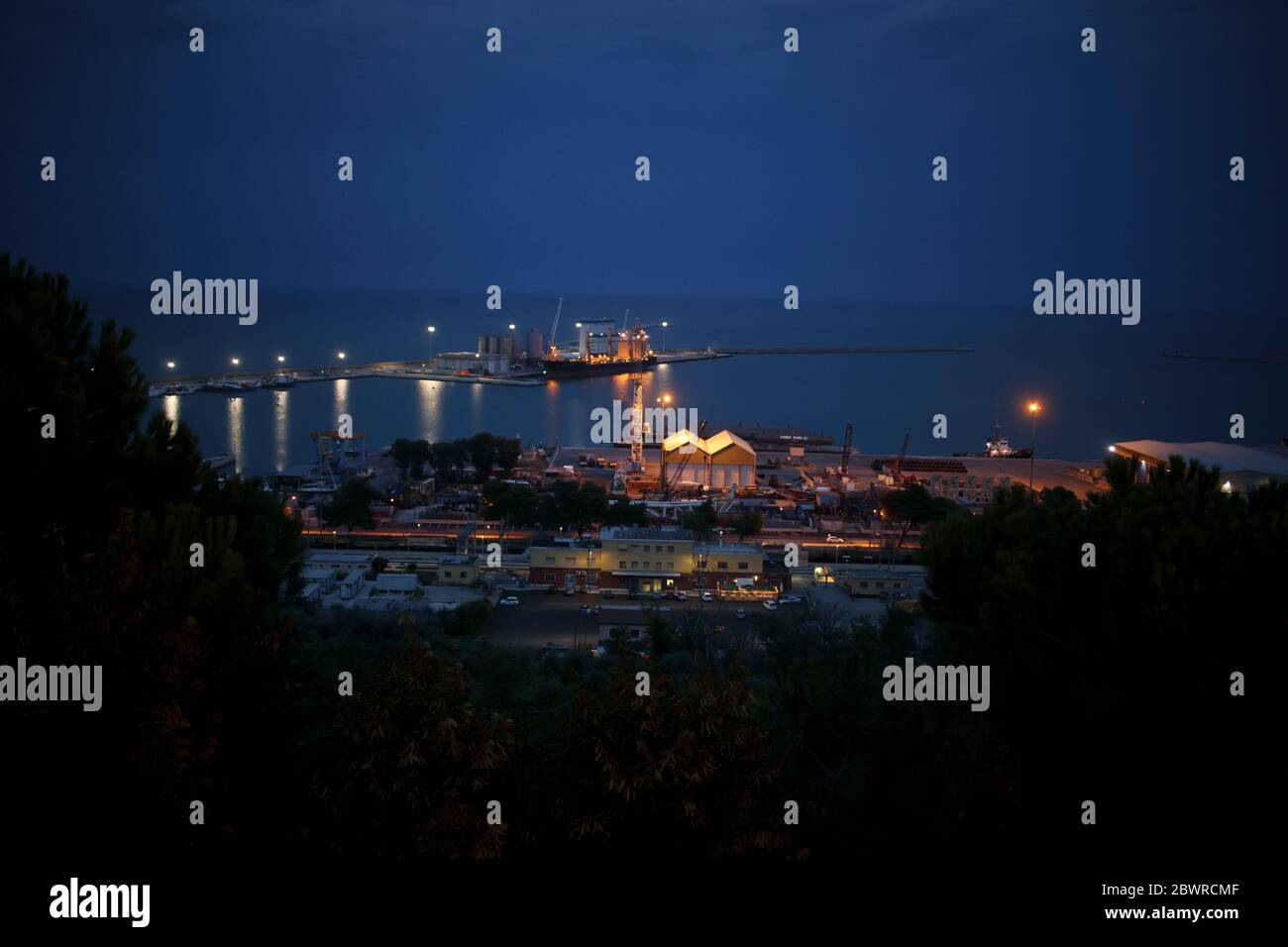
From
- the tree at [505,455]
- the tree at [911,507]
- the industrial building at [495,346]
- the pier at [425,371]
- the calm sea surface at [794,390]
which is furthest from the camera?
the industrial building at [495,346]

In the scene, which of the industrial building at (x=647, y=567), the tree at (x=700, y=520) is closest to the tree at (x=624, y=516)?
the tree at (x=700, y=520)

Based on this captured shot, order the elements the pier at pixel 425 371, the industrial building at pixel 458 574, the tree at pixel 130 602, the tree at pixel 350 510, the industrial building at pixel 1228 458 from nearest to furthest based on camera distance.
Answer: the tree at pixel 130 602 < the industrial building at pixel 458 574 < the industrial building at pixel 1228 458 < the tree at pixel 350 510 < the pier at pixel 425 371

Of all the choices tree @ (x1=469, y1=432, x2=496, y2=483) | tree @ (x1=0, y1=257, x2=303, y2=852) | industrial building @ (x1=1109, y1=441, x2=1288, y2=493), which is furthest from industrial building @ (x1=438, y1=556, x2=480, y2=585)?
tree @ (x1=469, y1=432, x2=496, y2=483)

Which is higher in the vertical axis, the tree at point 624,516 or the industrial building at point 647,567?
the tree at point 624,516

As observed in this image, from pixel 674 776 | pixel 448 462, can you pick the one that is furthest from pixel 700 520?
pixel 674 776

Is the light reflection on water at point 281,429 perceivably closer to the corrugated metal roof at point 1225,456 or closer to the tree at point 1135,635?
the corrugated metal roof at point 1225,456
